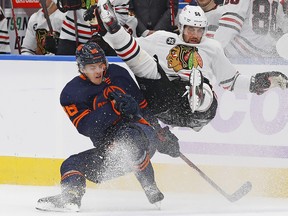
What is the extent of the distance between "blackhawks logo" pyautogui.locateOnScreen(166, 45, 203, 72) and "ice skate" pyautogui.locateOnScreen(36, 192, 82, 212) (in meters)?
1.08

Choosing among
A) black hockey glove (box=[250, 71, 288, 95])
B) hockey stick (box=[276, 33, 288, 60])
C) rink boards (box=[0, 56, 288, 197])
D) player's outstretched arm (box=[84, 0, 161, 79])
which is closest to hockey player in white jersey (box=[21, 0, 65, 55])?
rink boards (box=[0, 56, 288, 197])

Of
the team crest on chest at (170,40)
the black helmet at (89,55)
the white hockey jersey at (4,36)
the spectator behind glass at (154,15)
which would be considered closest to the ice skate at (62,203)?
the black helmet at (89,55)

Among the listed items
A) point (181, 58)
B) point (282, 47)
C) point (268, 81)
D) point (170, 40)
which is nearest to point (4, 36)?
point (170, 40)

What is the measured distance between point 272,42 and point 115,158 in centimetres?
159

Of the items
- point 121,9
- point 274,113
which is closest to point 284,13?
point 274,113

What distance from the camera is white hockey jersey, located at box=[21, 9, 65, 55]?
8305 millimetres

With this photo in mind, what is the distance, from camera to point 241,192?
692 cm

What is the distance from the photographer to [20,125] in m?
7.51

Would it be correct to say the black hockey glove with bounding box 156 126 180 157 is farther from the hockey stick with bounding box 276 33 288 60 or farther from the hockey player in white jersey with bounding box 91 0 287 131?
the hockey stick with bounding box 276 33 288 60

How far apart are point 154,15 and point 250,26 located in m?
0.76

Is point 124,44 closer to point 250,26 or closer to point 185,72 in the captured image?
point 185,72

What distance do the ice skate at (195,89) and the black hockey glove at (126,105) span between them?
370 mm

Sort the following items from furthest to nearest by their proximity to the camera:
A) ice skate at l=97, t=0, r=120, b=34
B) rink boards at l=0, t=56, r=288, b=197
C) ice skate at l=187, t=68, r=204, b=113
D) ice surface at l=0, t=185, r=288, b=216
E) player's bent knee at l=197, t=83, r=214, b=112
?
rink boards at l=0, t=56, r=288, b=197 < player's bent knee at l=197, t=83, r=214, b=112 < ice skate at l=187, t=68, r=204, b=113 < ice skate at l=97, t=0, r=120, b=34 < ice surface at l=0, t=185, r=288, b=216

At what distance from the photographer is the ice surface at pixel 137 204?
6.25 m
